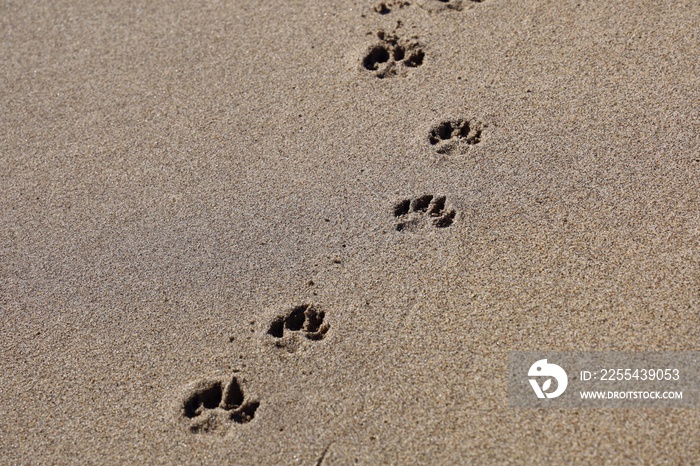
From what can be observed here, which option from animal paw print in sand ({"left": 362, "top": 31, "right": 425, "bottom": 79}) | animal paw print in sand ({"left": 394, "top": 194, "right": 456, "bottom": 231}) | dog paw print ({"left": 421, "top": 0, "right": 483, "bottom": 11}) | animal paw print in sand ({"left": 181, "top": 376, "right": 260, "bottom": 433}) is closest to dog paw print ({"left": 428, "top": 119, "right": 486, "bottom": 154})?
animal paw print in sand ({"left": 394, "top": 194, "right": 456, "bottom": 231})

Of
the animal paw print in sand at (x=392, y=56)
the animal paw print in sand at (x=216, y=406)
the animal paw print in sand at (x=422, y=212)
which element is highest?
the animal paw print in sand at (x=392, y=56)

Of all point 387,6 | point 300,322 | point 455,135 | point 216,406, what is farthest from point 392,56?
point 216,406

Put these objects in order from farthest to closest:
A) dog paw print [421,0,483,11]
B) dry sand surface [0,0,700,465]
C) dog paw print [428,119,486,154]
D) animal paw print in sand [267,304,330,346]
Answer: dog paw print [421,0,483,11] → dog paw print [428,119,486,154] → animal paw print in sand [267,304,330,346] → dry sand surface [0,0,700,465]

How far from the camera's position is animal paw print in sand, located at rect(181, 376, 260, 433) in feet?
7.14

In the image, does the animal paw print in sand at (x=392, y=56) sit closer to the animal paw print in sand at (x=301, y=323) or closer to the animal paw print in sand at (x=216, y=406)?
the animal paw print in sand at (x=301, y=323)

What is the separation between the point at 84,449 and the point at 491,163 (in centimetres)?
163

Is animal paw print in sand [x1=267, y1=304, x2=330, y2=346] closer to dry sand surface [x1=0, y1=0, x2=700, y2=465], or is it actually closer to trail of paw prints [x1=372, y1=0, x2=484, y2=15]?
dry sand surface [x1=0, y1=0, x2=700, y2=465]

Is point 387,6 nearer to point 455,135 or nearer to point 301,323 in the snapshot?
point 455,135

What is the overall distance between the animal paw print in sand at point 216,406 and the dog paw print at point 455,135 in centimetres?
116

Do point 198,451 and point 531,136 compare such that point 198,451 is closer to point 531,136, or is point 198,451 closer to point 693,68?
point 531,136

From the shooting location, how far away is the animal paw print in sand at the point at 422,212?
255cm

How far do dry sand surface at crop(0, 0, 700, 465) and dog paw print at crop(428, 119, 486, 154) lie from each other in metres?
0.01

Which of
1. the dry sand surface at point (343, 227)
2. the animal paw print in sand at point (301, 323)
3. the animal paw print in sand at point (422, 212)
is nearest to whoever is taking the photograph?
the dry sand surface at point (343, 227)

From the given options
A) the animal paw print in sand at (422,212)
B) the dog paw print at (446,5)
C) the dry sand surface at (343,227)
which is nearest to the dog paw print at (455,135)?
the dry sand surface at (343,227)
